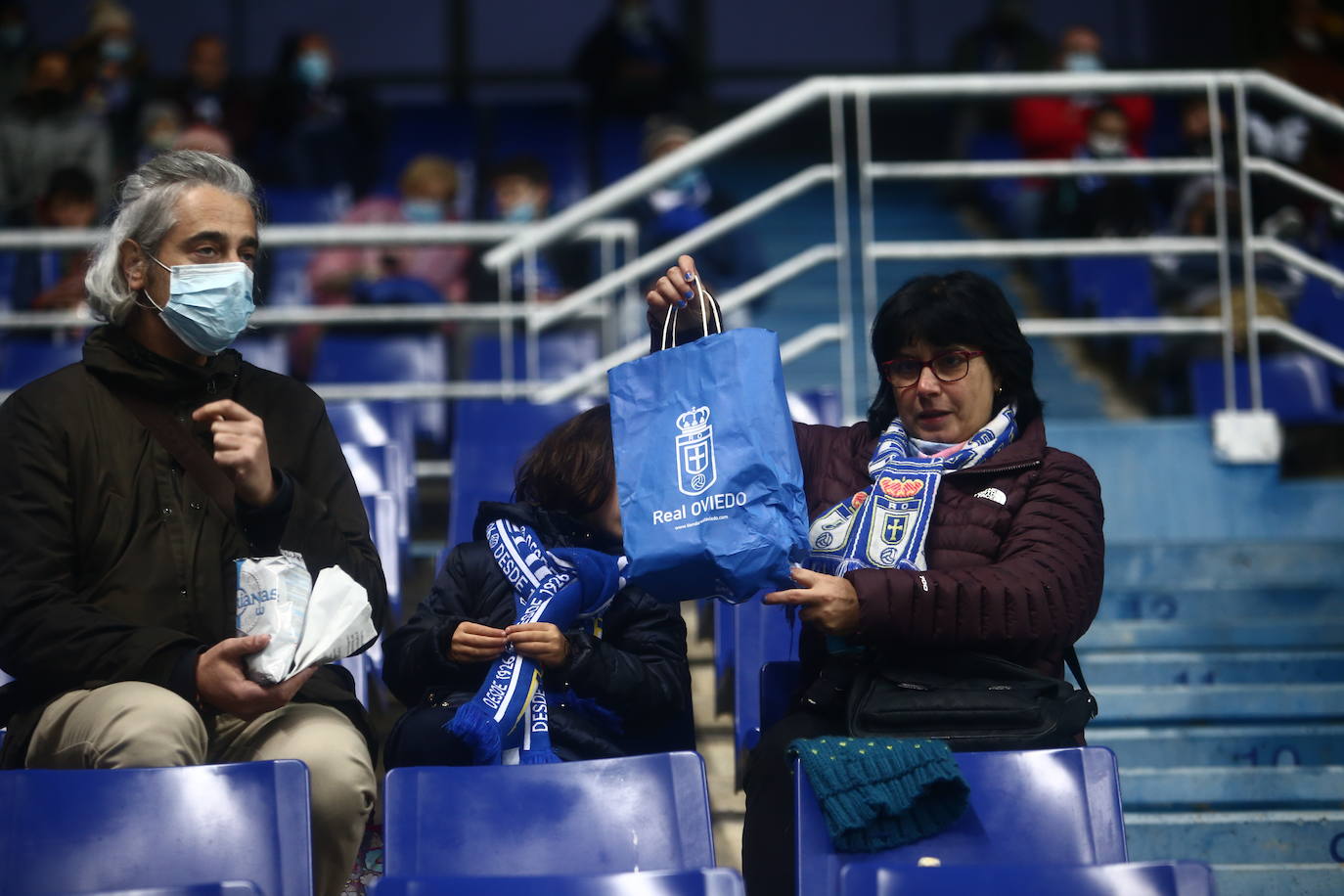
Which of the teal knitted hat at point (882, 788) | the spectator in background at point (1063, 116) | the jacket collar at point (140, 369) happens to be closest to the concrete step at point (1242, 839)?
the teal knitted hat at point (882, 788)

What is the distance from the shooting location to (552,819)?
7.90 ft

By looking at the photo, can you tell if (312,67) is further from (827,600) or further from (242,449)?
(827,600)

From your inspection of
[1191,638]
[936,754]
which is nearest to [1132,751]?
[1191,638]

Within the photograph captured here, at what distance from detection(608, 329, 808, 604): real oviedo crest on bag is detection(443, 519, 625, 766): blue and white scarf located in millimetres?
292

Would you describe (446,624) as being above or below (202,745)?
above

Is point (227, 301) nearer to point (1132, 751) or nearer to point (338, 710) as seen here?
point (338, 710)

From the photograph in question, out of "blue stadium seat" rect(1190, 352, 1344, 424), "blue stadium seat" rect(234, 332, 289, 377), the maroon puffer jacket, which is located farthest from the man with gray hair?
"blue stadium seat" rect(1190, 352, 1344, 424)

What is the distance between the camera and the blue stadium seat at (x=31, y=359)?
5172 millimetres

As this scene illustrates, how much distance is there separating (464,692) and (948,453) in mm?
955

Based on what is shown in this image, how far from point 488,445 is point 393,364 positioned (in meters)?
1.63

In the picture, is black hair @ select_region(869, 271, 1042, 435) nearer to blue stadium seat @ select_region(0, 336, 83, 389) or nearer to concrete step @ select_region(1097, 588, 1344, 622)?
concrete step @ select_region(1097, 588, 1344, 622)

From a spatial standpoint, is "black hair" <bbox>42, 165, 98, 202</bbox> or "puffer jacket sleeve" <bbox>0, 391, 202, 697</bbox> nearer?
"puffer jacket sleeve" <bbox>0, 391, 202, 697</bbox>

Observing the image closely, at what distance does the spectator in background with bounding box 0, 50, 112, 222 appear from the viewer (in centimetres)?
745

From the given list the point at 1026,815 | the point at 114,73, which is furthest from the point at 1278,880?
the point at 114,73
